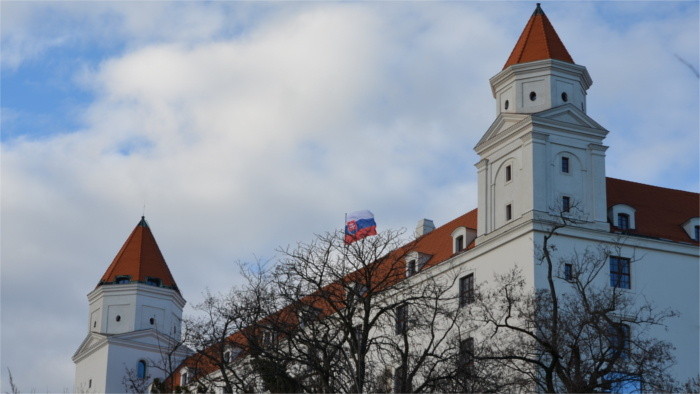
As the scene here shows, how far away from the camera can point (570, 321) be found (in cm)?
4297

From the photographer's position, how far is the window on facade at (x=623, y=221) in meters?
52.4

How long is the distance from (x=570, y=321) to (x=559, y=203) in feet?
31.1

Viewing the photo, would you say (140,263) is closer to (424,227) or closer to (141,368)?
(141,368)

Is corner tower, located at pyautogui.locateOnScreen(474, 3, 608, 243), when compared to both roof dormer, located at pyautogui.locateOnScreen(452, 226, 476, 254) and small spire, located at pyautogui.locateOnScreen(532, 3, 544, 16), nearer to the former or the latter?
→ roof dormer, located at pyautogui.locateOnScreen(452, 226, 476, 254)

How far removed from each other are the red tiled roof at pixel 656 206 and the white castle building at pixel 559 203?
0.20 ft

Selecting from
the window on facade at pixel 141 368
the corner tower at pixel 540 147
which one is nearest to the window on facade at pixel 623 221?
the corner tower at pixel 540 147

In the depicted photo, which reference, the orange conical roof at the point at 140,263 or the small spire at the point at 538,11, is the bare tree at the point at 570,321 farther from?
the orange conical roof at the point at 140,263

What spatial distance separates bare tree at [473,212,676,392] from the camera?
41438mm

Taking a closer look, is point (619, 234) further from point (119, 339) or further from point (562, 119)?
point (119, 339)

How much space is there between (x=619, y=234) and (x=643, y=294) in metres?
2.63

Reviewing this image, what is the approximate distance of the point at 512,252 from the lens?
166 ft

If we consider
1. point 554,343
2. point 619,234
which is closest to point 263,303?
point 554,343

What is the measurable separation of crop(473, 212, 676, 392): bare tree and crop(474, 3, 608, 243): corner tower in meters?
1.82

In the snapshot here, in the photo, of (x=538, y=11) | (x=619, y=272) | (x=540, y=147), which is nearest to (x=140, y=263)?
(x=538, y=11)
